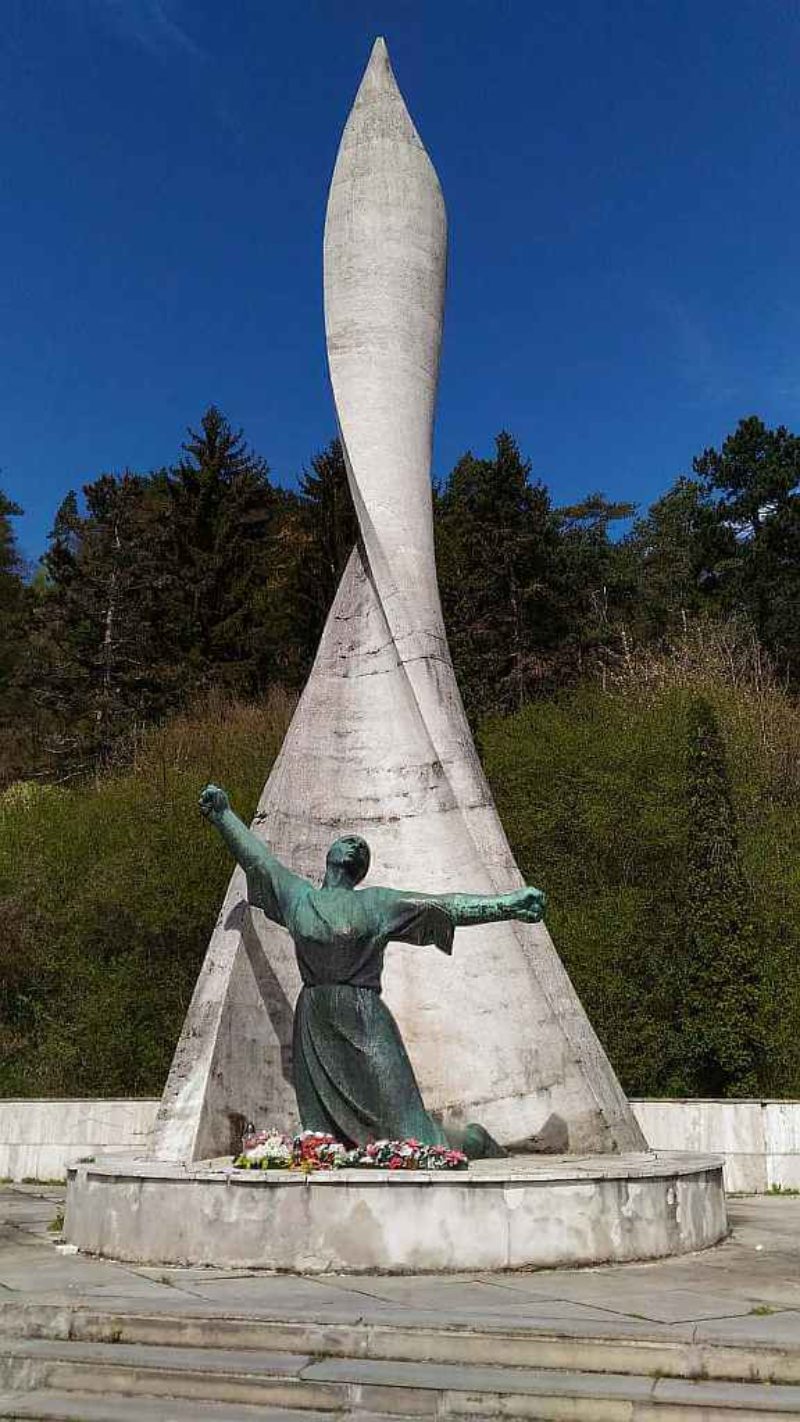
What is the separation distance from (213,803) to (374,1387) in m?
3.99

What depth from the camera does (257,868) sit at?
7.45 metres

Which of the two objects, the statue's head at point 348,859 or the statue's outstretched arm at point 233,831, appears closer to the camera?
the statue's head at point 348,859

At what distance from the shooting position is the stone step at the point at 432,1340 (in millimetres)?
4105

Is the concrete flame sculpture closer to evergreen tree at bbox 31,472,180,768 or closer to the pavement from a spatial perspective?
the pavement

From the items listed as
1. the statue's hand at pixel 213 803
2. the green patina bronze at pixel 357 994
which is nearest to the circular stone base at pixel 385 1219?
the green patina bronze at pixel 357 994

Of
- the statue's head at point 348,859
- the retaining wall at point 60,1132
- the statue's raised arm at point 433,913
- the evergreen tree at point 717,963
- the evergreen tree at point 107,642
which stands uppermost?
the evergreen tree at point 107,642

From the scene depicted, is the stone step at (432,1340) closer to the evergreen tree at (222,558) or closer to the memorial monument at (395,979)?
the memorial monument at (395,979)

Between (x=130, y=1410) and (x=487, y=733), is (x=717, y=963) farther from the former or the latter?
(x=130, y=1410)

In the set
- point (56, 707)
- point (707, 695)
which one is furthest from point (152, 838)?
point (56, 707)

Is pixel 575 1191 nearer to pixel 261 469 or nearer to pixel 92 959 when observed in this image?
pixel 92 959

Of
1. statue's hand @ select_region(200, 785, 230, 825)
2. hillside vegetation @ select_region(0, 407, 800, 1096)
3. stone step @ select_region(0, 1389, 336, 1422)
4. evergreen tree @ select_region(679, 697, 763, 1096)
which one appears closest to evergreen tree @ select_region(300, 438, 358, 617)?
hillside vegetation @ select_region(0, 407, 800, 1096)

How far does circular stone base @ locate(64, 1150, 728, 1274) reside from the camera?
5.96 meters

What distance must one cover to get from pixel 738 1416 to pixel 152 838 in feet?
48.5

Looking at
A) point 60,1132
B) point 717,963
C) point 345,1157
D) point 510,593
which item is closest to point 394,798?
point 345,1157
